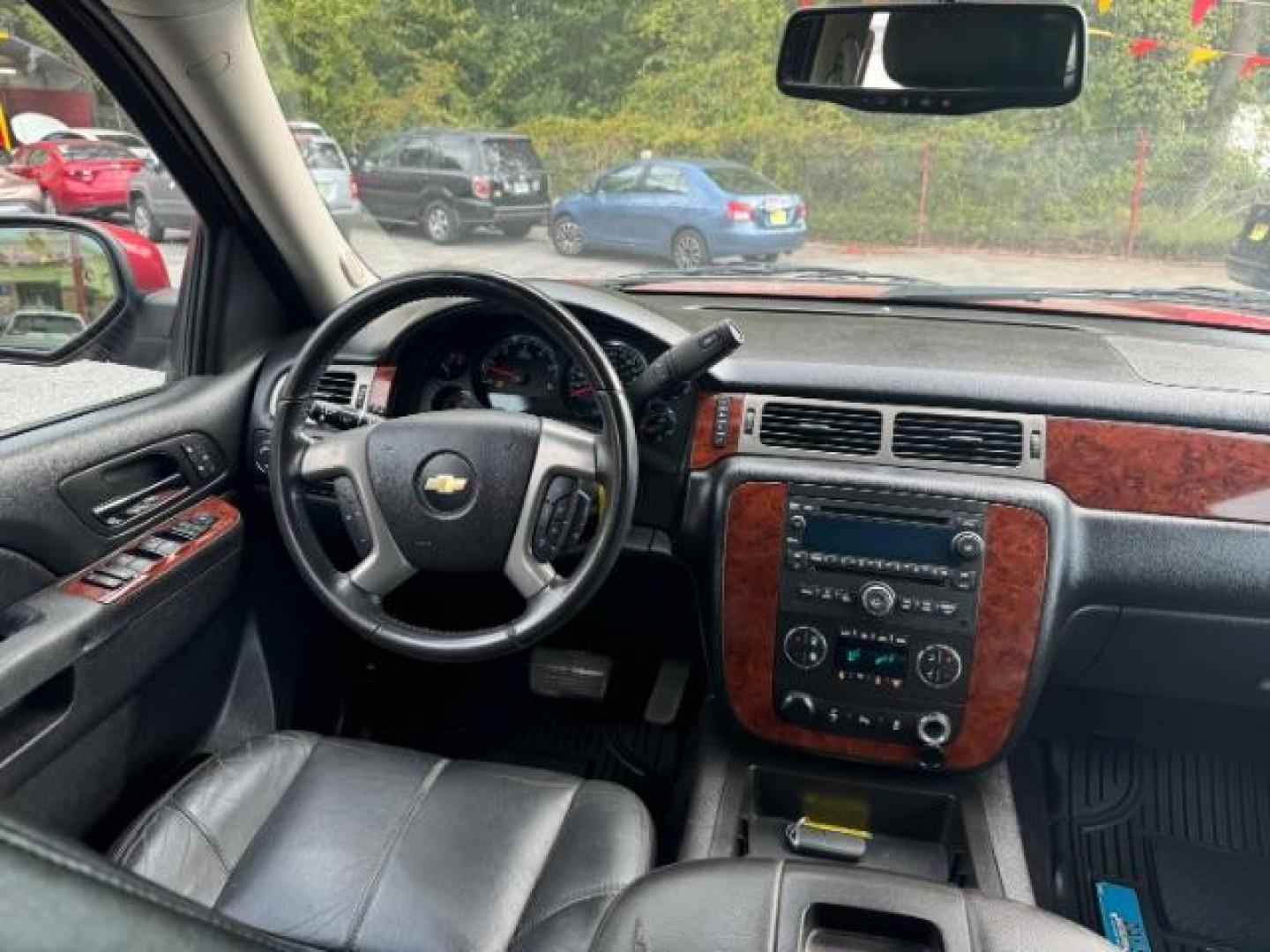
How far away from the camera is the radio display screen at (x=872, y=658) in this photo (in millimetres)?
2236

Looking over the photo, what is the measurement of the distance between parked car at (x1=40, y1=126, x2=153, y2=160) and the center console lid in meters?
1.76

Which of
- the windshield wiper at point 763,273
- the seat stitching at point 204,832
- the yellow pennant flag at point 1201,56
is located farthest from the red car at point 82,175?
the yellow pennant flag at point 1201,56

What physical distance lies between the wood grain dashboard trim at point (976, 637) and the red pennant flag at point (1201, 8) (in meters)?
1.08

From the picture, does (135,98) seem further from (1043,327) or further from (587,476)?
(1043,327)

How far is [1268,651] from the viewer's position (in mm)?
2266

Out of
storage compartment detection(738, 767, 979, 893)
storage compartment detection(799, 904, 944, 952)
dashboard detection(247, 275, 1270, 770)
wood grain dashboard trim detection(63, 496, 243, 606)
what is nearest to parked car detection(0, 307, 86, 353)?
wood grain dashboard trim detection(63, 496, 243, 606)

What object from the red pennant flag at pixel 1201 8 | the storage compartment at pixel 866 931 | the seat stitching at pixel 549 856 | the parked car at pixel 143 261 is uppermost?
the red pennant flag at pixel 1201 8

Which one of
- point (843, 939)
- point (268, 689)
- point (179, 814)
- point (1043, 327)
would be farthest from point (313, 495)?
point (1043, 327)

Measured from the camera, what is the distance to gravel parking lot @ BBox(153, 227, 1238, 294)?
8.09ft

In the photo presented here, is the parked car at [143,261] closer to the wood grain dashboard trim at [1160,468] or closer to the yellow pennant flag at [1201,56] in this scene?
the wood grain dashboard trim at [1160,468]

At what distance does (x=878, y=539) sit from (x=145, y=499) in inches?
57.2

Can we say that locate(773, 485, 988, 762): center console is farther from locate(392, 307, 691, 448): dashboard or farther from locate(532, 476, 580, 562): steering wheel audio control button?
locate(532, 476, 580, 562): steering wheel audio control button

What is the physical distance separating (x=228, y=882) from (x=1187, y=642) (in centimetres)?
192

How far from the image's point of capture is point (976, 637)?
7.23 ft
